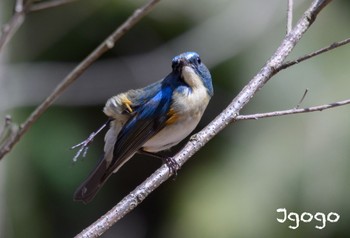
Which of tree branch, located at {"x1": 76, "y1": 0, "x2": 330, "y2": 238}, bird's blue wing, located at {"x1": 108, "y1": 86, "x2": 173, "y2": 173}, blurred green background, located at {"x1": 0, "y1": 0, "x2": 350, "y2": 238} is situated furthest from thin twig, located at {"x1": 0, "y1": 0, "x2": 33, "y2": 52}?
blurred green background, located at {"x1": 0, "y1": 0, "x2": 350, "y2": 238}

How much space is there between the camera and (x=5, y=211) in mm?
7285

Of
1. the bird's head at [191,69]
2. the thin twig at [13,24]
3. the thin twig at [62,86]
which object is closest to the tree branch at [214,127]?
the thin twig at [62,86]

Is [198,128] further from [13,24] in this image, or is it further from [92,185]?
[13,24]

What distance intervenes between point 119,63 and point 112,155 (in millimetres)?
4230

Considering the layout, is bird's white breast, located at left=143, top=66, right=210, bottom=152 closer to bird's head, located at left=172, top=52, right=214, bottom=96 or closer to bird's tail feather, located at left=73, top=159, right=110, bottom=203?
bird's head, located at left=172, top=52, right=214, bottom=96

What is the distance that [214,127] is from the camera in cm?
304

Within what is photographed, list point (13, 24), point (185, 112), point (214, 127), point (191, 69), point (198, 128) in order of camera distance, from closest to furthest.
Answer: point (13, 24)
point (214, 127)
point (185, 112)
point (191, 69)
point (198, 128)

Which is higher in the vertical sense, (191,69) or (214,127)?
(191,69)

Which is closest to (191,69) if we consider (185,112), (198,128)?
(185,112)

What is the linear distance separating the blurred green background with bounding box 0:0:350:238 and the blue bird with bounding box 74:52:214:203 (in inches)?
89.3

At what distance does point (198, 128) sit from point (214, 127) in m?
4.73

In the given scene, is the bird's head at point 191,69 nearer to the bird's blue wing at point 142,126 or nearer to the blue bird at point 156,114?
the blue bird at point 156,114

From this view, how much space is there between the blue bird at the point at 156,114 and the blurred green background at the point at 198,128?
89.3 inches

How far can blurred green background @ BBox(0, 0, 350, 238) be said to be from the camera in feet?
21.2
